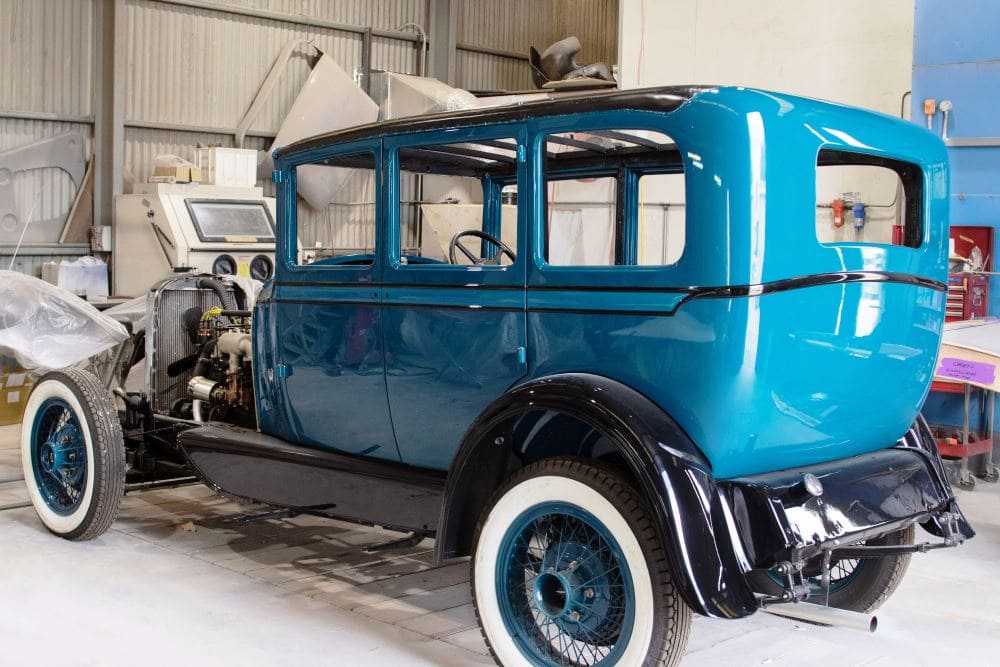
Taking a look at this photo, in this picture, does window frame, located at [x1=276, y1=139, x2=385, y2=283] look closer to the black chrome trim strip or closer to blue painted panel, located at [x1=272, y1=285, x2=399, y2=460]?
blue painted panel, located at [x1=272, y1=285, x2=399, y2=460]

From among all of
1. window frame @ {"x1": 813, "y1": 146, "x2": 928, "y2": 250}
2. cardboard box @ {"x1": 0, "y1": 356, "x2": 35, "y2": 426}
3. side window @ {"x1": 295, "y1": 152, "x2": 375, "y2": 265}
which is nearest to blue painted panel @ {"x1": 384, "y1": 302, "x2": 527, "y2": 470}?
window frame @ {"x1": 813, "y1": 146, "x2": 928, "y2": 250}

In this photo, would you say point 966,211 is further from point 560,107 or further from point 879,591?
point 560,107

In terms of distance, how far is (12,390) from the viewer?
8.39 metres

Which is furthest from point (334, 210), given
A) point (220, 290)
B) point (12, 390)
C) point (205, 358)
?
point (205, 358)

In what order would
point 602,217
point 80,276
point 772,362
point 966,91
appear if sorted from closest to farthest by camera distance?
point 772,362 → point 966,91 → point 602,217 → point 80,276

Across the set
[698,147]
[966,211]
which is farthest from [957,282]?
[698,147]

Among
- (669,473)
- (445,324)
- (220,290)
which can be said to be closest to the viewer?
(669,473)

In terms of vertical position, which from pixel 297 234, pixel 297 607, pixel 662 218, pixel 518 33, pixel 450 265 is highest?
pixel 518 33

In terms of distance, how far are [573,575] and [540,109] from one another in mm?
1477

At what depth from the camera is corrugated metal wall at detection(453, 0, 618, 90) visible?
1442 cm

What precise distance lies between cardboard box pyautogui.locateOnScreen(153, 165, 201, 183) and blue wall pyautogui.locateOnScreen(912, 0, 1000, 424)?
6337mm

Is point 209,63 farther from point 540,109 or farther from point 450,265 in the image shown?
point 540,109

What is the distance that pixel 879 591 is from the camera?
13.2 ft

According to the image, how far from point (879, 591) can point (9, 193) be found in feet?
29.4
